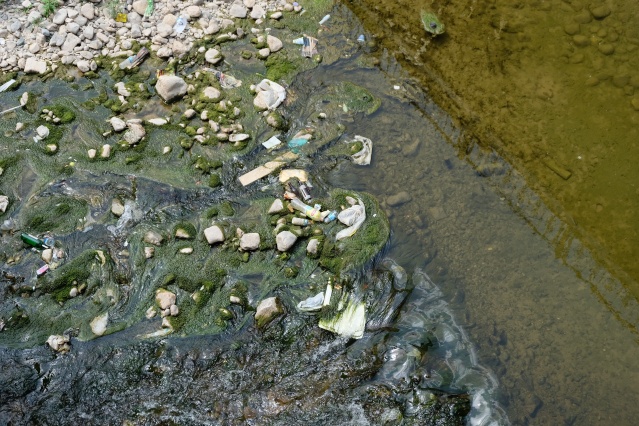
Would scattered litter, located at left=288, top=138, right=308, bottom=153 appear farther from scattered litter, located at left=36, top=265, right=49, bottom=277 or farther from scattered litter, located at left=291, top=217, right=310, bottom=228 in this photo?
scattered litter, located at left=36, top=265, right=49, bottom=277

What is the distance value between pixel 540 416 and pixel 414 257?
5.34 feet

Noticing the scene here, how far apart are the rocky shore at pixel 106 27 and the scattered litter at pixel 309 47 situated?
0.31 meters

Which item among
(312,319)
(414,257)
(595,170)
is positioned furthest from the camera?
(595,170)

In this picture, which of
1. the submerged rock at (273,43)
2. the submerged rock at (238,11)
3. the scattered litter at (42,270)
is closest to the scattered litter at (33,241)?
the scattered litter at (42,270)

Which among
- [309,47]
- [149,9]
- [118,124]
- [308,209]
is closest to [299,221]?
[308,209]

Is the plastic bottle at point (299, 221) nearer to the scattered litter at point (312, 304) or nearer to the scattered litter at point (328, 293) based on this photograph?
the scattered litter at point (328, 293)

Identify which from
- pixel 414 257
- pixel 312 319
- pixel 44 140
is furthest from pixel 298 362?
pixel 44 140

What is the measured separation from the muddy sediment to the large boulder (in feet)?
7.71

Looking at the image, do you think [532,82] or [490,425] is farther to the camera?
[532,82]

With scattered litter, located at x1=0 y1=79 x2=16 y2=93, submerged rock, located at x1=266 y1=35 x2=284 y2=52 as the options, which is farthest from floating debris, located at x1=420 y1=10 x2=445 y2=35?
scattered litter, located at x1=0 y1=79 x2=16 y2=93

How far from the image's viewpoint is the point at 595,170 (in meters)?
5.28

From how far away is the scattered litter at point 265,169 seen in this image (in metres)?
5.21

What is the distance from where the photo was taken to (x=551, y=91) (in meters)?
5.77

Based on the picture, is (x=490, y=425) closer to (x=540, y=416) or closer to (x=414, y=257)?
(x=540, y=416)
